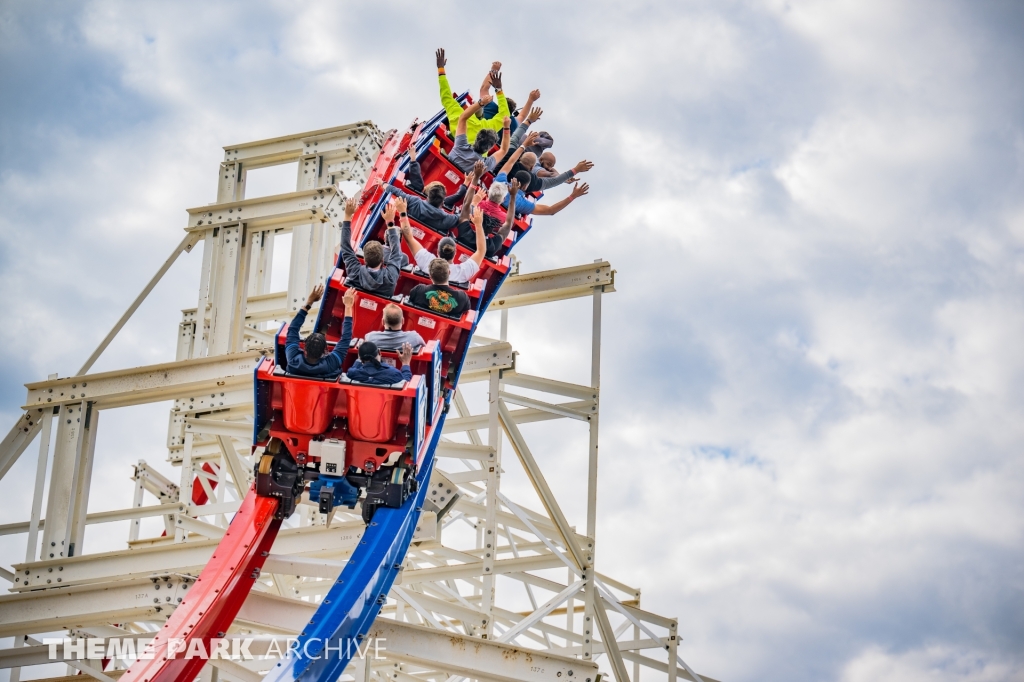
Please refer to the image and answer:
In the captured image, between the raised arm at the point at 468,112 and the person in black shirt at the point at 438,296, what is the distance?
2.75 metres

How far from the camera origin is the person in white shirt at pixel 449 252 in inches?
373

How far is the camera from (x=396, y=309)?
334 inches

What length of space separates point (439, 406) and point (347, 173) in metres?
4.03

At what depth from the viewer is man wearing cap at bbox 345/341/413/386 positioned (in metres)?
7.95

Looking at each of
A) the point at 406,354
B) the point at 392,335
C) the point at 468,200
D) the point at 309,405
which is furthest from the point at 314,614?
the point at 468,200

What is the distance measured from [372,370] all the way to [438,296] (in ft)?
5.23

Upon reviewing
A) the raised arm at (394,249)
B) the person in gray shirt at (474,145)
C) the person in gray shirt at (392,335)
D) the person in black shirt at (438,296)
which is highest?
the person in gray shirt at (474,145)

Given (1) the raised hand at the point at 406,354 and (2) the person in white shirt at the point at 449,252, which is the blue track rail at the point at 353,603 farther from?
(2) the person in white shirt at the point at 449,252

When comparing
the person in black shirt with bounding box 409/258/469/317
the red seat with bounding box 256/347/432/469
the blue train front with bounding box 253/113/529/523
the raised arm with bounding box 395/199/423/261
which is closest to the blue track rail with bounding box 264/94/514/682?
the blue train front with bounding box 253/113/529/523

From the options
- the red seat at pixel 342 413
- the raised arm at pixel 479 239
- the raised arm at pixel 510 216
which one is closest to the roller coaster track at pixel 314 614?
the red seat at pixel 342 413

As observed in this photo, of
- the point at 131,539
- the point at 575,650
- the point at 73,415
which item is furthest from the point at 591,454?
the point at 131,539

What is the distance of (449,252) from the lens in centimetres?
944

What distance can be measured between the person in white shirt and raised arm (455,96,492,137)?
1685 mm

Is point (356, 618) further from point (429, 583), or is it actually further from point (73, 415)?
point (429, 583)
